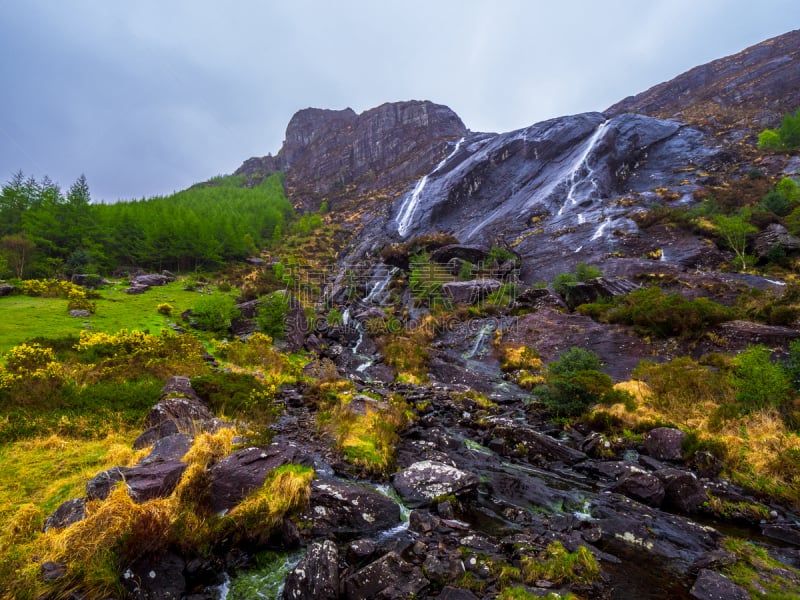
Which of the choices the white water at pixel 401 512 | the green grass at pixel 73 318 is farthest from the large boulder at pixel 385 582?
the green grass at pixel 73 318

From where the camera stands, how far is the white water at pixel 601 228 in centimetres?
4444

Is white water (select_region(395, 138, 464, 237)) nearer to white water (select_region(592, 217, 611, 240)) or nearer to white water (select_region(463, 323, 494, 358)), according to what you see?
white water (select_region(592, 217, 611, 240))

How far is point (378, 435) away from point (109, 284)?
4109 cm

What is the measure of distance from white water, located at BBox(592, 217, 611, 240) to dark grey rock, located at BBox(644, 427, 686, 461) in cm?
3763

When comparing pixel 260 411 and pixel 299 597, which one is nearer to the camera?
pixel 299 597

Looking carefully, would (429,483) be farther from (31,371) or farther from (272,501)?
(31,371)

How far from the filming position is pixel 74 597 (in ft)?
15.8

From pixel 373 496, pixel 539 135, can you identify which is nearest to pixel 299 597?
pixel 373 496

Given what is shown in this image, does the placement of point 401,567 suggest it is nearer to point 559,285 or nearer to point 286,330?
point 286,330

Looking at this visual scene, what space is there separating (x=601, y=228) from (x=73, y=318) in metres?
52.9

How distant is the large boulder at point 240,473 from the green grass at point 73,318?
14267mm

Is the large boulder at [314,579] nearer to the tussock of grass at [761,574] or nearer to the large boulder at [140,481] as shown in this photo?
the large boulder at [140,481]

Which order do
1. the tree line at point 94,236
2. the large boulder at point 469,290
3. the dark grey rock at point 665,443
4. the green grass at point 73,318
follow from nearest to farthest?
the dark grey rock at point 665,443
the green grass at point 73,318
the large boulder at point 469,290
the tree line at point 94,236

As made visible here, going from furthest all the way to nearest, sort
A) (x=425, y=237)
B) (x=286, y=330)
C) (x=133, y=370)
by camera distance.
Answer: (x=425, y=237) → (x=286, y=330) → (x=133, y=370)
